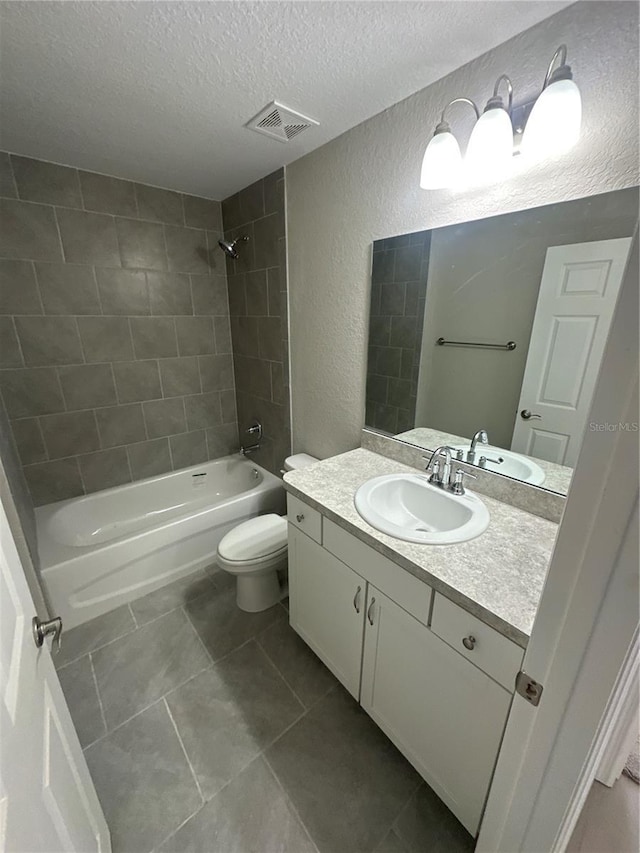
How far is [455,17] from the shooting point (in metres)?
0.91

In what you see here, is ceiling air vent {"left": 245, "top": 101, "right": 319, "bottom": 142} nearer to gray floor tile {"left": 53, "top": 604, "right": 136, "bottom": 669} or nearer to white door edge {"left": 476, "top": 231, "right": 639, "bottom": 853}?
white door edge {"left": 476, "top": 231, "right": 639, "bottom": 853}

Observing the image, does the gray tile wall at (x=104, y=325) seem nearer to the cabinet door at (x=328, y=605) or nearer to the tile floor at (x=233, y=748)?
the tile floor at (x=233, y=748)

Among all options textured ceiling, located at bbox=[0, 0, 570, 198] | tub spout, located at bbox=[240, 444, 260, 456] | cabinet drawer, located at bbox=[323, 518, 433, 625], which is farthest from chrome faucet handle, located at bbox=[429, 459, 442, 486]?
tub spout, located at bbox=[240, 444, 260, 456]

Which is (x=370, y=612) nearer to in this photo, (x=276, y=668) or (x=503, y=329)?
(x=276, y=668)

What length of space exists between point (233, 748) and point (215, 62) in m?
2.34

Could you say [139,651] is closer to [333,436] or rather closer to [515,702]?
[333,436]

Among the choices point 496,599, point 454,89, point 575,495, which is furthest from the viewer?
point 454,89

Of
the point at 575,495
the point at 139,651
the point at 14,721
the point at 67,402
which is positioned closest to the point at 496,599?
the point at 575,495

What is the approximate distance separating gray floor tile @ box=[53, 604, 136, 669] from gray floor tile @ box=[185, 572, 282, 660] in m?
0.32

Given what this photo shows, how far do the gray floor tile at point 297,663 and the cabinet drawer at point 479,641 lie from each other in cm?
81

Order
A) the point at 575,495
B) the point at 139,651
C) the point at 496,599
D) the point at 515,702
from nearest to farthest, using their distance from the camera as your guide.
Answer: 1. the point at 575,495
2. the point at 515,702
3. the point at 496,599
4. the point at 139,651

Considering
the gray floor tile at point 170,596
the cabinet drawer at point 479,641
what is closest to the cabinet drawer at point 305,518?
the cabinet drawer at point 479,641

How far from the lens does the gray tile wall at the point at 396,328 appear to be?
139 centimetres

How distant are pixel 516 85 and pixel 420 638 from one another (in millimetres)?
1620
